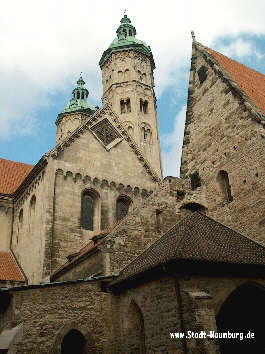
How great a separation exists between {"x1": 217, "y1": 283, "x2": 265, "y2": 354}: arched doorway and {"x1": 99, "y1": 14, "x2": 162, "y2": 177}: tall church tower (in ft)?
76.8

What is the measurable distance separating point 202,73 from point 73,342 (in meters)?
12.6

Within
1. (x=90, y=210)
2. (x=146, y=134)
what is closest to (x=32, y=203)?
(x=90, y=210)

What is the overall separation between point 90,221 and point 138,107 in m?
19.7

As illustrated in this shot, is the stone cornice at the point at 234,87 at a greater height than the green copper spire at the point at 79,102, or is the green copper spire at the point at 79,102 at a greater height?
the green copper spire at the point at 79,102

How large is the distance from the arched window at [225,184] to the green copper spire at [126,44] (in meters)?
28.7

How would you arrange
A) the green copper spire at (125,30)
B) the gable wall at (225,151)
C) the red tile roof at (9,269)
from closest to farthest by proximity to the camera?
the gable wall at (225,151) < the red tile roof at (9,269) < the green copper spire at (125,30)

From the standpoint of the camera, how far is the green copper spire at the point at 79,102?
4766 cm

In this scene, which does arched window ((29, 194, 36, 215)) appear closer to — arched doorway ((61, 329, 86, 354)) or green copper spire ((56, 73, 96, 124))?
arched doorway ((61, 329, 86, 354))

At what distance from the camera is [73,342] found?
40.3 ft

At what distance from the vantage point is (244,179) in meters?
13.2

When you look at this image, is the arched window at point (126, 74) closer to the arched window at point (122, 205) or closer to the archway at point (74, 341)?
the arched window at point (122, 205)

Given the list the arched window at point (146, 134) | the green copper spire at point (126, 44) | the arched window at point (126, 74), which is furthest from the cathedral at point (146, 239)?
the green copper spire at point (126, 44)

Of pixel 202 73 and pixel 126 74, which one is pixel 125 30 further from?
pixel 202 73

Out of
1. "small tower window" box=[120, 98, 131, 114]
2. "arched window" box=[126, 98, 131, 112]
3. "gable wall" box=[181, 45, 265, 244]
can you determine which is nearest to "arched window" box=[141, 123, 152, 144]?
"arched window" box=[126, 98, 131, 112]
